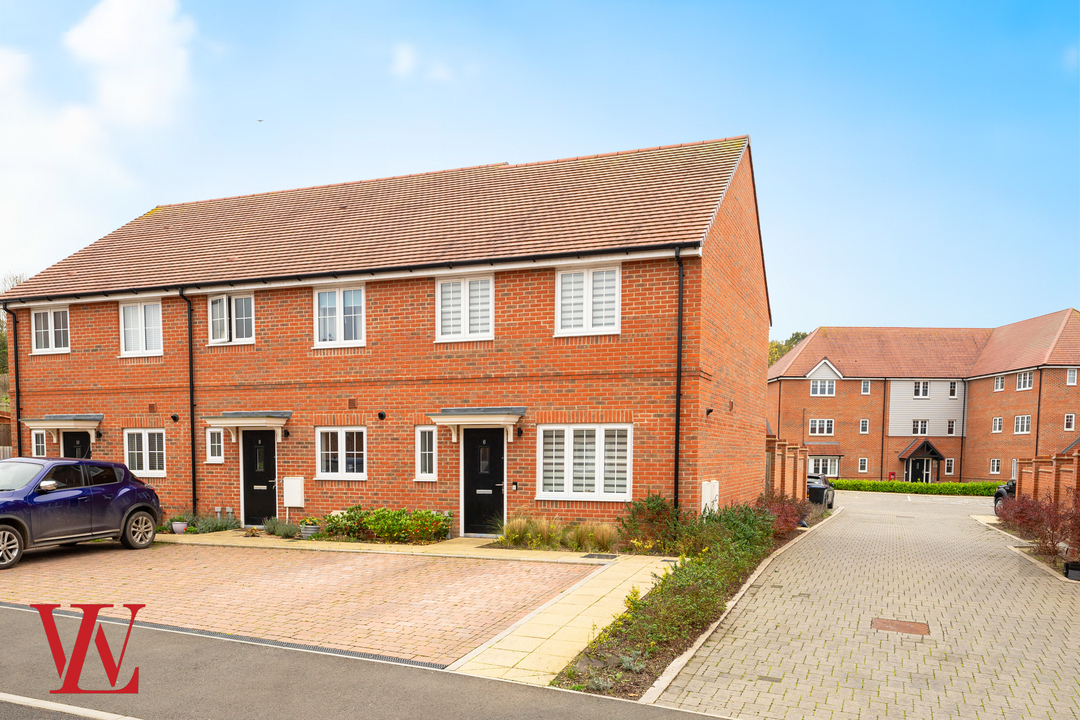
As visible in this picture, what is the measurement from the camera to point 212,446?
1595 cm

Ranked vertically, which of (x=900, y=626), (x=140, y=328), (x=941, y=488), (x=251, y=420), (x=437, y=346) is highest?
(x=140, y=328)

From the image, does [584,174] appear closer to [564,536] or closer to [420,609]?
[564,536]

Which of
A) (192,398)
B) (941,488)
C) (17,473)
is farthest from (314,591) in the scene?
(941,488)

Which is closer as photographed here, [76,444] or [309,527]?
[309,527]

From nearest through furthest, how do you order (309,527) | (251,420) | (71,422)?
(309,527) → (251,420) → (71,422)

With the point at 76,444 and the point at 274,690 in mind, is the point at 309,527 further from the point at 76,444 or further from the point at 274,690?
the point at 274,690

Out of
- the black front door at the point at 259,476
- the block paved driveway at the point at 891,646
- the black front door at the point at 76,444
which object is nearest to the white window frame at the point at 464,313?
the black front door at the point at 259,476

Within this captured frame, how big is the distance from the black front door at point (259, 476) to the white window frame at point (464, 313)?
474 centimetres

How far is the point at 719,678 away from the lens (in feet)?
19.9

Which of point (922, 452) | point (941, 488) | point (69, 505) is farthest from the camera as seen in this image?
point (922, 452)

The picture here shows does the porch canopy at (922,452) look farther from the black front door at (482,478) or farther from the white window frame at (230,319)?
the white window frame at (230,319)

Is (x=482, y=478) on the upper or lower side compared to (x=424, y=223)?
lower

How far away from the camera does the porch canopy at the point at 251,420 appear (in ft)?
49.5

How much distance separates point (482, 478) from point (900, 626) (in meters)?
7.99
